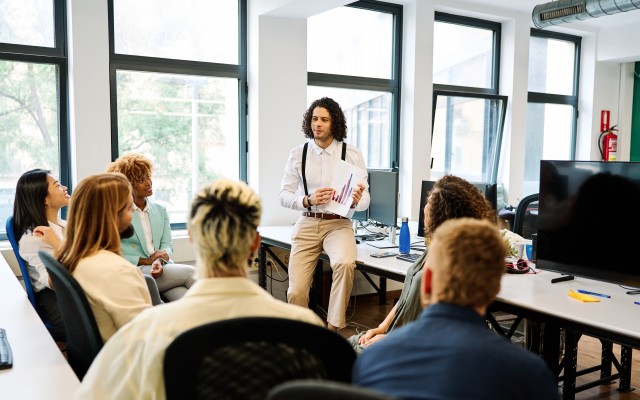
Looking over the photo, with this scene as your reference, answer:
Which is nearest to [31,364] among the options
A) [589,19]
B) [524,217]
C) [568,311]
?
[568,311]

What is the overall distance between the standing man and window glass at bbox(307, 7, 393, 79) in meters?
1.54

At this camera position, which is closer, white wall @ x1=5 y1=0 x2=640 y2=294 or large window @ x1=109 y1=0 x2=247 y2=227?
white wall @ x1=5 y1=0 x2=640 y2=294

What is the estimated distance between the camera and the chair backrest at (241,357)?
1056 millimetres

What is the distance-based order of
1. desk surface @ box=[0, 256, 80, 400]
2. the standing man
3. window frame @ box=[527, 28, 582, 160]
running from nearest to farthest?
1. desk surface @ box=[0, 256, 80, 400]
2. the standing man
3. window frame @ box=[527, 28, 582, 160]

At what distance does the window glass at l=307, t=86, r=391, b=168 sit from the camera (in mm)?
5484

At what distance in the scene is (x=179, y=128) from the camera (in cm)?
475

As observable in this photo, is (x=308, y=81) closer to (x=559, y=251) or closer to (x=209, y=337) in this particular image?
(x=559, y=251)

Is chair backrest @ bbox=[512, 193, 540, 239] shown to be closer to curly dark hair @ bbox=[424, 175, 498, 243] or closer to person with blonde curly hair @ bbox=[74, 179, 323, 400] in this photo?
curly dark hair @ bbox=[424, 175, 498, 243]

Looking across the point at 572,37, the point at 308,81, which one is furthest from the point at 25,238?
the point at 572,37

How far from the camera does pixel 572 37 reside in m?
7.24

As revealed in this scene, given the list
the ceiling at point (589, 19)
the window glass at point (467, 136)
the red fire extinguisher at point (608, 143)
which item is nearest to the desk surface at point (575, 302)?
the window glass at point (467, 136)

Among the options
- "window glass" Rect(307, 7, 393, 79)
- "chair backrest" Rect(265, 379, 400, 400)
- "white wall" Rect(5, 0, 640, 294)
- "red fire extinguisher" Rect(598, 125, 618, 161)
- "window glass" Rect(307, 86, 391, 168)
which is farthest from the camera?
"red fire extinguisher" Rect(598, 125, 618, 161)

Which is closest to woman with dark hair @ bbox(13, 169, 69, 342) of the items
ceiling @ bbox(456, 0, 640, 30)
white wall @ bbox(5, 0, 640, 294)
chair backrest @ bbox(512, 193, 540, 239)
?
white wall @ bbox(5, 0, 640, 294)

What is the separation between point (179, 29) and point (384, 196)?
220 centimetres
